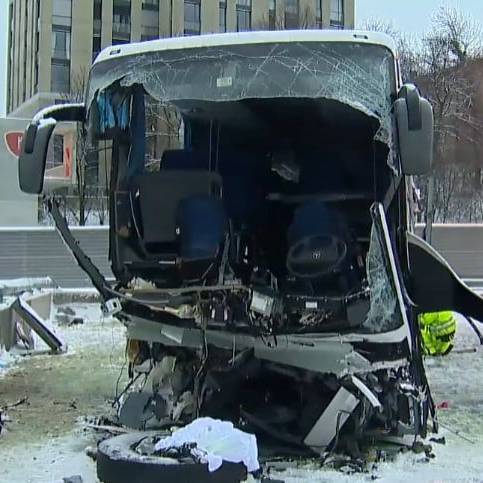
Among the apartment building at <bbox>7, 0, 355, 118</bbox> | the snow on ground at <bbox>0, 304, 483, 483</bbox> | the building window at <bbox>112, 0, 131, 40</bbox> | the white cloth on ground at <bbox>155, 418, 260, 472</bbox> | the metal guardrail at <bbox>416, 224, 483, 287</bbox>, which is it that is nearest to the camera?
the white cloth on ground at <bbox>155, 418, 260, 472</bbox>

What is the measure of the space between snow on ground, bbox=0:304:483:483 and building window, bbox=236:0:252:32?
45.4m

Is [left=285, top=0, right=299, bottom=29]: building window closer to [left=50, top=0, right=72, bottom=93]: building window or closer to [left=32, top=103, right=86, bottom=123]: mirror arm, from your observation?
[left=50, top=0, right=72, bottom=93]: building window

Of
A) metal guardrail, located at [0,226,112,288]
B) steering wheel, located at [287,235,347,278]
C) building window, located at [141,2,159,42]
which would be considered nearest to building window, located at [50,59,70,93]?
building window, located at [141,2,159,42]

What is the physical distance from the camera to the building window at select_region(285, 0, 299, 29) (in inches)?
1710

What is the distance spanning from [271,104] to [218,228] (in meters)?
1.05

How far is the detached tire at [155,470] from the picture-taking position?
189 inches

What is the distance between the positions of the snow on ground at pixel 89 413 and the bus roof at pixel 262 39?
291 centimetres

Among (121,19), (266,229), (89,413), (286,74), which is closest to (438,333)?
(266,229)

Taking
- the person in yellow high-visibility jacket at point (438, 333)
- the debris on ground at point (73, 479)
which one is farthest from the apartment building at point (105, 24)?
the debris on ground at point (73, 479)

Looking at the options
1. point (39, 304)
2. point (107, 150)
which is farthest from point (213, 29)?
point (107, 150)

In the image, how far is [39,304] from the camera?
12828 millimetres

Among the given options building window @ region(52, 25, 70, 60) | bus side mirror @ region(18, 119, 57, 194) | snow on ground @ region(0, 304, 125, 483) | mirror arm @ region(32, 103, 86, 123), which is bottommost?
snow on ground @ region(0, 304, 125, 483)

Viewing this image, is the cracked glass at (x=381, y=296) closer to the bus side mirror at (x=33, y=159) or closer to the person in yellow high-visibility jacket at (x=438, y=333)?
the bus side mirror at (x=33, y=159)

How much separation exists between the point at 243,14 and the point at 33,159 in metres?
51.5
